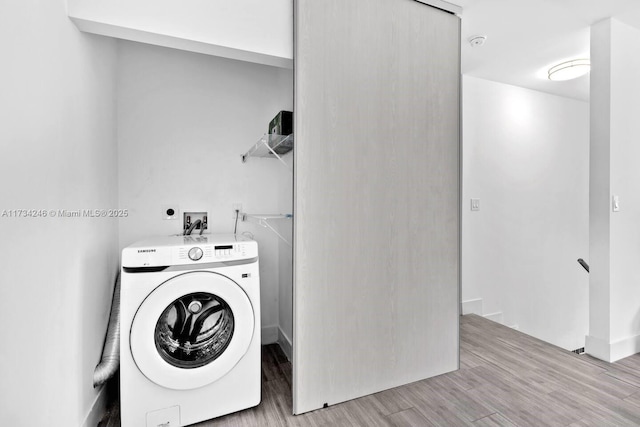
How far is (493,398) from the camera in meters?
1.76

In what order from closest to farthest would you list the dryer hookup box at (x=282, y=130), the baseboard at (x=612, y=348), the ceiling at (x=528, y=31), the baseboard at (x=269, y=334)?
the dryer hookup box at (x=282, y=130) < the ceiling at (x=528, y=31) < the baseboard at (x=612, y=348) < the baseboard at (x=269, y=334)

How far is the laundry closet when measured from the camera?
1.66m

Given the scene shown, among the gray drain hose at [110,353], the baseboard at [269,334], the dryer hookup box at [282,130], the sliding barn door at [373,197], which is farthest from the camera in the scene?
the baseboard at [269,334]

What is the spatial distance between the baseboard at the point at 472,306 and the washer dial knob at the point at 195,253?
259 cm

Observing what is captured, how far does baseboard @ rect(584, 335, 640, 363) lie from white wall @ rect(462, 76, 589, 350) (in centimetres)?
97

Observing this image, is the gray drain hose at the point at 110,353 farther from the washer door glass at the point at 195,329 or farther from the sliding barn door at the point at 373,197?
the sliding barn door at the point at 373,197

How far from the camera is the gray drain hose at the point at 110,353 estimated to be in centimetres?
156

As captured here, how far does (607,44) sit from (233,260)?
288 centimetres

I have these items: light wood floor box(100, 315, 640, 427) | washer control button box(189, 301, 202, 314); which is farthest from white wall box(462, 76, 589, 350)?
washer control button box(189, 301, 202, 314)

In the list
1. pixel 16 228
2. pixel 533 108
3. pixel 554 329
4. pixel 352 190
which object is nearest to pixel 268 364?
pixel 352 190

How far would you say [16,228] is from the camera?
96 centimetres

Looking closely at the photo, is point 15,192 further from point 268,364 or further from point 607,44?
point 607,44

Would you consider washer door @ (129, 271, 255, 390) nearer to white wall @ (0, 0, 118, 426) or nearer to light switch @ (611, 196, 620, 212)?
white wall @ (0, 0, 118, 426)

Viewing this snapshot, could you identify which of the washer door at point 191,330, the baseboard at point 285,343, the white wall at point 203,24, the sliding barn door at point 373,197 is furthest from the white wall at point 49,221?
the baseboard at point 285,343
